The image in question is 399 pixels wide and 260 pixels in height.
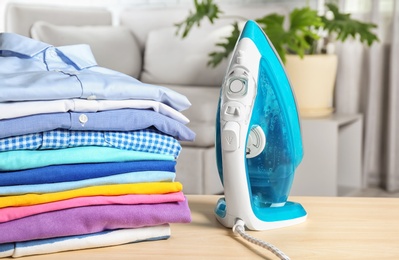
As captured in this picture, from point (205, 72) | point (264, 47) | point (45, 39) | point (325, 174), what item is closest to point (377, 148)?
point (325, 174)

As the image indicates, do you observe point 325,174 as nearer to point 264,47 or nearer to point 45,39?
point 45,39

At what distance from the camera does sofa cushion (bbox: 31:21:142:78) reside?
3256 mm

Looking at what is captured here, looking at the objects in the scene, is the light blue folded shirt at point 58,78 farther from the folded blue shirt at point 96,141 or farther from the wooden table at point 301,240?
the wooden table at point 301,240

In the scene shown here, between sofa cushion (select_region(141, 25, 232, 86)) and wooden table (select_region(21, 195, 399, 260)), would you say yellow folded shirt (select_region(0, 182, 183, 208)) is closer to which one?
wooden table (select_region(21, 195, 399, 260))

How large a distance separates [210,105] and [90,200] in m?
2.13

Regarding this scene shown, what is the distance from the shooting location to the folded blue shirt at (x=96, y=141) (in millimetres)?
736

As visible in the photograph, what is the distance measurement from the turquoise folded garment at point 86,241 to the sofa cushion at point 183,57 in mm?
2541

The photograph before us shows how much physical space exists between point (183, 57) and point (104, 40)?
399mm

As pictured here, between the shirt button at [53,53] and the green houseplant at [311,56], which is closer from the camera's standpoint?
the shirt button at [53,53]

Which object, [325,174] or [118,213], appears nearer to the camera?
[118,213]

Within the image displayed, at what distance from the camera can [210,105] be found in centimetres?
287

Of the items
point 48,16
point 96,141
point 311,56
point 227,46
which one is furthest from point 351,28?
point 96,141

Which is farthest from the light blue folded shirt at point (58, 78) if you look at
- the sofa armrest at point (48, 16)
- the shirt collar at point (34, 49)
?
the sofa armrest at point (48, 16)

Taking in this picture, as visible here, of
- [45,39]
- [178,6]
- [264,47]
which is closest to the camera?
[264,47]
